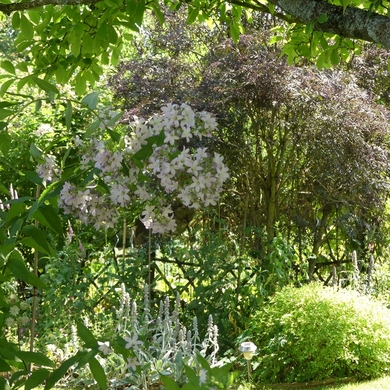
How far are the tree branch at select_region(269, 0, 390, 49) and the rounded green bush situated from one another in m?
2.64

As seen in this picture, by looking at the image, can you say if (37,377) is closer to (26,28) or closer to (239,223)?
(26,28)

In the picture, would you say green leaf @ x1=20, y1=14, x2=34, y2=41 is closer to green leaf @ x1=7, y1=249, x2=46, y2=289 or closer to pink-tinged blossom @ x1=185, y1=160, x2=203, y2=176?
pink-tinged blossom @ x1=185, y1=160, x2=203, y2=176

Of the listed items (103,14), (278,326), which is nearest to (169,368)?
(278,326)

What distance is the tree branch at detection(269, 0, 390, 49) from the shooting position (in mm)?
1667

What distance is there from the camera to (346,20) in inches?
69.2

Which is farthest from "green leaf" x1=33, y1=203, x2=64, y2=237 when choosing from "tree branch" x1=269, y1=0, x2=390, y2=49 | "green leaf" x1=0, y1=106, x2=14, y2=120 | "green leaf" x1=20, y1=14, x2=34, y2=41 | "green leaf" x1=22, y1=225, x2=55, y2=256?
"green leaf" x1=20, y1=14, x2=34, y2=41

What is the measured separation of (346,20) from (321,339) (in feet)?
9.01

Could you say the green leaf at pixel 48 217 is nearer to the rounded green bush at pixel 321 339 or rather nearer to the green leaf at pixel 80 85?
the green leaf at pixel 80 85

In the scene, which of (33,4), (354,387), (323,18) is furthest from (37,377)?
(354,387)

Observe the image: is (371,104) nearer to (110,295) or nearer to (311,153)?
(311,153)

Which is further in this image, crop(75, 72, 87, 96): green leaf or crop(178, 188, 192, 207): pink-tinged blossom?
crop(75, 72, 87, 96): green leaf

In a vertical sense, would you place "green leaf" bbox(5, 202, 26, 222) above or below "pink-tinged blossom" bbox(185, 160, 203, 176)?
below

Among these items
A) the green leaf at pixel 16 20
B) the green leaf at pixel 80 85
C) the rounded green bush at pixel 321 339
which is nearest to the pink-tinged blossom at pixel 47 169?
the green leaf at pixel 16 20

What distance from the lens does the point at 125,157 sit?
179 cm
